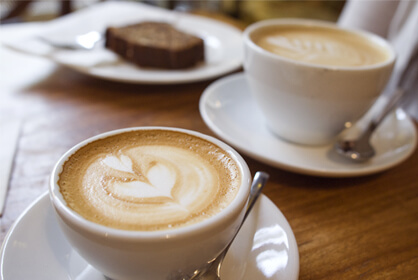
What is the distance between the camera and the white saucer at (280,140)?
0.63 meters

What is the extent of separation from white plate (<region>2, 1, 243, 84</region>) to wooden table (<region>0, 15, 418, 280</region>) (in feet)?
A: 0.12

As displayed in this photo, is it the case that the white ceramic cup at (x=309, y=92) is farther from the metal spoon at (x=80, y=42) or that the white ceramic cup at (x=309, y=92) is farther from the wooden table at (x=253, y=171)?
the metal spoon at (x=80, y=42)

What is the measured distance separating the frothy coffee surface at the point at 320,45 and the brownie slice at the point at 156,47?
254 millimetres

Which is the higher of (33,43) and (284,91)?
(284,91)

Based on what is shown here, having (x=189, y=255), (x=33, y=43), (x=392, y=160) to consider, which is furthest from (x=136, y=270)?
(x=33, y=43)

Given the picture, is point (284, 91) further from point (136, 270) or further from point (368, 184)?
point (136, 270)

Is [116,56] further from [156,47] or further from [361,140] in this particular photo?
[361,140]

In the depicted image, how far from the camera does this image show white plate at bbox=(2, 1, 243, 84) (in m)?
0.93

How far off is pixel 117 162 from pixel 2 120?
0.42 meters

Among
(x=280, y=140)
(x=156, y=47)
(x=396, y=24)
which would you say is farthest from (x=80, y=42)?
(x=396, y=24)

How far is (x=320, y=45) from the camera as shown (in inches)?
31.3

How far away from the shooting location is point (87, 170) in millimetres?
435

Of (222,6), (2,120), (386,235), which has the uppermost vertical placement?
(386,235)

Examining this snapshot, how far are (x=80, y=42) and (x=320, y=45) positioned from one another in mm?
662
